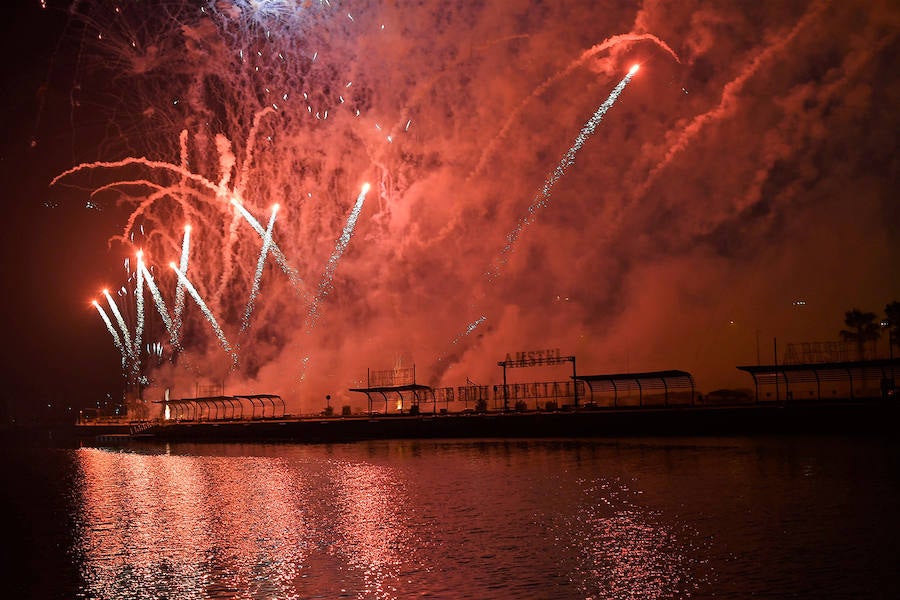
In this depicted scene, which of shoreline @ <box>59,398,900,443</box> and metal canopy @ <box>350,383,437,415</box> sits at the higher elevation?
metal canopy @ <box>350,383,437,415</box>

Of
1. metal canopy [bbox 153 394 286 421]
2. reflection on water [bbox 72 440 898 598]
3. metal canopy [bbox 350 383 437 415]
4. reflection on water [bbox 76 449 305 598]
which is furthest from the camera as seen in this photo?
metal canopy [bbox 153 394 286 421]

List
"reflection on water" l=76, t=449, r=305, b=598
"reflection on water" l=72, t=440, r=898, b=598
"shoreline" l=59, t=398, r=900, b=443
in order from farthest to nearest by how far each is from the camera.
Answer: "shoreline" l=59, t=398, r=900, b=443 → "reflection on water" l=76, t=449, r=305, b=598 → "reflection on water" l=72, t=440, r=898, b=598

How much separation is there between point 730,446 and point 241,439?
60.2 meters

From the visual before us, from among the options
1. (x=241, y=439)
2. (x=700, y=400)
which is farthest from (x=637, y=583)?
(x=241, y=439)

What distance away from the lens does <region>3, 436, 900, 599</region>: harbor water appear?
1828 cm

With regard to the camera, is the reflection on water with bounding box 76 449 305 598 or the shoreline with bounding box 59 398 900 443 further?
the shoreline with bounding box 59 398 900 443

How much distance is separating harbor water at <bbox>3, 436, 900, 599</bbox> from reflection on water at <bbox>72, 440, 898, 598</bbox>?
9 cm

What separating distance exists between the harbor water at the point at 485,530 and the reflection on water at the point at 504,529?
90mm

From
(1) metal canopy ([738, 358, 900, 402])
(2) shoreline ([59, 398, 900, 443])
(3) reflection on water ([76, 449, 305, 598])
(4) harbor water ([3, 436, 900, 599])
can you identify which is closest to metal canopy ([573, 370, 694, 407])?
(2) shoreline ([59, 398, 900, 443])

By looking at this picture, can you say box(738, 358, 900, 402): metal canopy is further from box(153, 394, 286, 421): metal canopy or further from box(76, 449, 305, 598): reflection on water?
box(153, 394, 286, 421): metal canopy

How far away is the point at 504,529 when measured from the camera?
25.0 metres

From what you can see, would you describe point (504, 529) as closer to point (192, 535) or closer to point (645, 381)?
point (192, 535)

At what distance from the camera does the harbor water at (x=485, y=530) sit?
18281mm

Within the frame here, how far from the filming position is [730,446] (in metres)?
53.8
